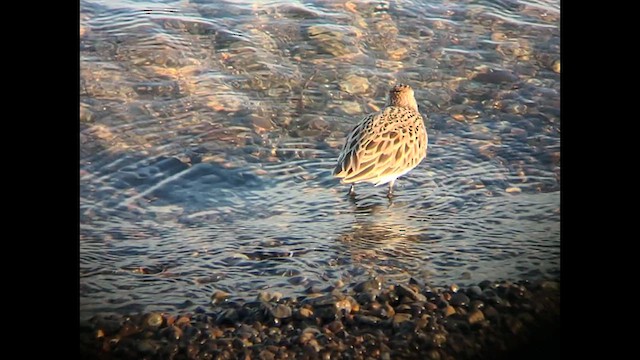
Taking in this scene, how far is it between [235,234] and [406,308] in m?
1.09

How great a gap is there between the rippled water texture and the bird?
0.48 ft

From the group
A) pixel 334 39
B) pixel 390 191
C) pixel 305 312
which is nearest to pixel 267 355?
pixel 305 312

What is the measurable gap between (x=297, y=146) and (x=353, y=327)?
6.16 ft

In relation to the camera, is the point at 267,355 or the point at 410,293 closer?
the point at 267,355

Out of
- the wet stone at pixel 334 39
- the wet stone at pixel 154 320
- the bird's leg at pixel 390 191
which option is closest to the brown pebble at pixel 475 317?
the bird's leg at pixel 390 191

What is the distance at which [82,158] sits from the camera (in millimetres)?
5508

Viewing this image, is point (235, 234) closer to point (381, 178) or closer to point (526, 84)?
point (381, 178)

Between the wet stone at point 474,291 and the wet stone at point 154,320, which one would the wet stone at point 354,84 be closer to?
the wet stone at point 474,291

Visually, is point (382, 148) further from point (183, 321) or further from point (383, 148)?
point (183, 321)

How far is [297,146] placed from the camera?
591 cm

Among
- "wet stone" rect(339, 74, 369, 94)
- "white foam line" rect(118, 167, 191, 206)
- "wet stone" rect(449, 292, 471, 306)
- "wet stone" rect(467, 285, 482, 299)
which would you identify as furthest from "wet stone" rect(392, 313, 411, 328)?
"wet stone" rect(339, 74, 369, 94)

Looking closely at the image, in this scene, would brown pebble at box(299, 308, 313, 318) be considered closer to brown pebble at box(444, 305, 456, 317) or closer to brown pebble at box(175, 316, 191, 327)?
brown pebble at box(175, 316, 191, 327)
